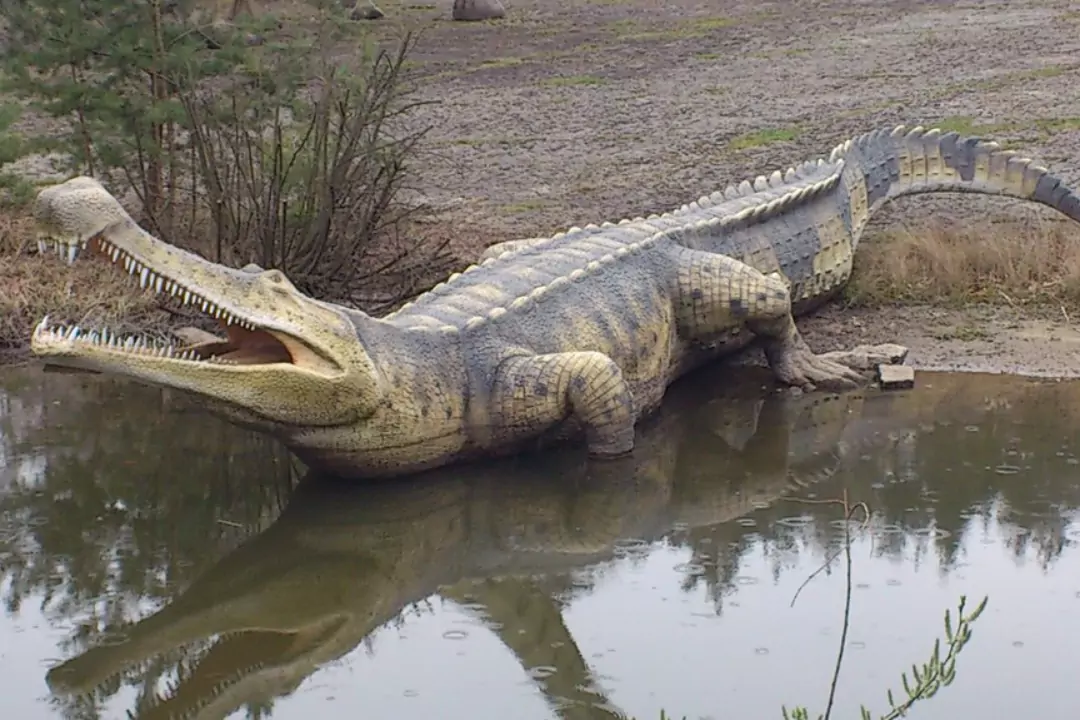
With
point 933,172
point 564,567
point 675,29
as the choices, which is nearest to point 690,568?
point 564,567

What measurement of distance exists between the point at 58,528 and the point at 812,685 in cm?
271

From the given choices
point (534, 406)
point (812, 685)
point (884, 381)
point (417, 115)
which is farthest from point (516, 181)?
point (812, 685)

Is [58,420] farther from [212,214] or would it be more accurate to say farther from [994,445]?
[994,445]

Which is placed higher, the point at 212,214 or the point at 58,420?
the point at 212,214

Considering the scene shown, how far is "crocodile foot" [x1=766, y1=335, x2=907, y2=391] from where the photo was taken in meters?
6.64

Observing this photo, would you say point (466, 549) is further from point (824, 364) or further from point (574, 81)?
point (574, 81)

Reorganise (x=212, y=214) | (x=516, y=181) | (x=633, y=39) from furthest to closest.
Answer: (x=633, y=39)
(x=516, y=181)
(x=212, y=214)

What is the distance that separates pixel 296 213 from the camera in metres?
8.12

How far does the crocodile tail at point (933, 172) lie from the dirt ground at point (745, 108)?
1.80 ft

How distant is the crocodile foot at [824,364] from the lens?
262 inches

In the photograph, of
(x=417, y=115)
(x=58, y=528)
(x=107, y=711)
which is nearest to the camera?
(x=107, y=711)

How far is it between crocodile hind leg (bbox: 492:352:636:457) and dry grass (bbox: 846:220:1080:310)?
96.1 inches

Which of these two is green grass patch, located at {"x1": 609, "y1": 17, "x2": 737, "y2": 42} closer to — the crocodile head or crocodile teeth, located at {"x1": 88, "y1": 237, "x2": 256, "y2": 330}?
the crocodile head

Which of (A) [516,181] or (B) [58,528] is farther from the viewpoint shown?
(A) [516,181]
